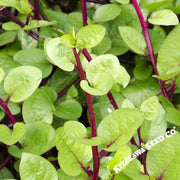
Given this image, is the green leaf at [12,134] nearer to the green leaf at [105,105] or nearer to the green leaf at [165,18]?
the green leaf at [105,105]

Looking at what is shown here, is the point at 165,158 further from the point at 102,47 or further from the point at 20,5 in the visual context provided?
the point at 20,5

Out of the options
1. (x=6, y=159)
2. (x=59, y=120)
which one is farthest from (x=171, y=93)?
(x=6, y=159)

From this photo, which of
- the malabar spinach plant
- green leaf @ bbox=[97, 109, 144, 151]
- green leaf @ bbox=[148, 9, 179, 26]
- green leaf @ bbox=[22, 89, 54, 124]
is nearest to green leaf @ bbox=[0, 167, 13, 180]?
the malabar spinach plant

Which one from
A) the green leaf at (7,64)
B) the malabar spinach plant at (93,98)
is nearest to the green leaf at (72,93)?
the malabar spinach plant at (93,98)

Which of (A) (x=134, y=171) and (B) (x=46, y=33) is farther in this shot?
(B) (x=46, y=33)

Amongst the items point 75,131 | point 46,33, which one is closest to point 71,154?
point 75,131

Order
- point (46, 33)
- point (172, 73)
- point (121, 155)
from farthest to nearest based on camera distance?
point (46, 33), point (172, 73), point (121, 155)

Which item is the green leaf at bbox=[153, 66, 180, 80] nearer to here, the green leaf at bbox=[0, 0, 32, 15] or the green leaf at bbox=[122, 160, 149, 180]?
the green leaf at bbox=[122, 160, 149, 180]
